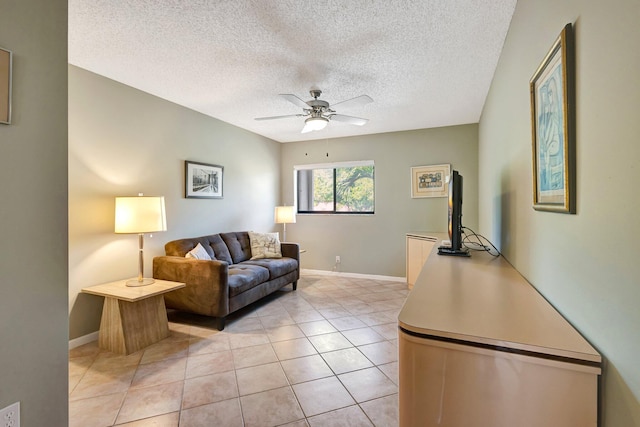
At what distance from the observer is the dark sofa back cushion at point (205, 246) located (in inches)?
133

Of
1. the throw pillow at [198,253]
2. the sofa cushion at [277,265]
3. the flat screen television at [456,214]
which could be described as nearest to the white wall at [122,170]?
the throw pillow at [198,253]

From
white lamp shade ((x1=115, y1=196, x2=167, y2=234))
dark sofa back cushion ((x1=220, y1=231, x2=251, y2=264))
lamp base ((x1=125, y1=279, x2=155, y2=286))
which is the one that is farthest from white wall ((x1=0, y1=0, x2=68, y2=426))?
dark sofa back cushion ((x1=220, y1=231, x2=251, y2=264))

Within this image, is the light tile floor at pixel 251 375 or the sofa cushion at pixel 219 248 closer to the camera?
the light tile floor at pixel 251 375

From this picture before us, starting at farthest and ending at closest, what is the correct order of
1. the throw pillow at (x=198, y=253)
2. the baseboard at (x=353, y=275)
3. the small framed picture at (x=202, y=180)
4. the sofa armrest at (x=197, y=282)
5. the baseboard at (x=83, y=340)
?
1. the baseboard at (x=353, y=275)
2. the small framed picture at (x=202, y=180)
3. the throw pillow at (x=198, y=253)
4. the sofa armrest at (x=197, y=282)
5. the baseboard at (x=83, y=340)

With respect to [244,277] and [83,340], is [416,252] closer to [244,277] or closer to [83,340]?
[244,277]

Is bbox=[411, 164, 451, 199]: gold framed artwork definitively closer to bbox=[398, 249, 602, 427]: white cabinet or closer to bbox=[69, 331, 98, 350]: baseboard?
bbox=[398, 249, 602, 427]: white cabinet

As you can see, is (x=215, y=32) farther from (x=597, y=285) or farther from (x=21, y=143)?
(x=597, y=285)

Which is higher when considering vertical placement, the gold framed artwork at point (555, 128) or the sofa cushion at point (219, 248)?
the gold framed artwork at point (555, 128)

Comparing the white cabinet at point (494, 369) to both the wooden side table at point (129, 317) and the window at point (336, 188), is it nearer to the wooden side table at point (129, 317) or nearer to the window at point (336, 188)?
the wooden side table at point (129, 317)

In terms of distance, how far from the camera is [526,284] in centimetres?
144

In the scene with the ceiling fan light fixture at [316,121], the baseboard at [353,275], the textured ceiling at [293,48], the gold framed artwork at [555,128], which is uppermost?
the textured ceiling at [293,48]

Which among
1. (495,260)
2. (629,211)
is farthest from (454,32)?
(629,211)

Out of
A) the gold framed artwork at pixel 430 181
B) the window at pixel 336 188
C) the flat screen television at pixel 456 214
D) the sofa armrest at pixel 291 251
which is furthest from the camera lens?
the window at pixel 336 188

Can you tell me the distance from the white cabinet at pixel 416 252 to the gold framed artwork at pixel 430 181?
0.84 meters
